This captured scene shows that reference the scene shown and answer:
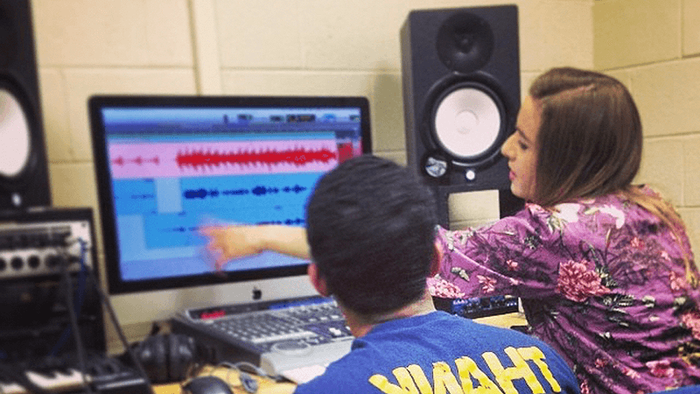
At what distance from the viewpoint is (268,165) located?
4.45 ft

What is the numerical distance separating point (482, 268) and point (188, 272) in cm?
57

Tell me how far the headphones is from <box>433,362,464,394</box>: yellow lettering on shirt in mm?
433

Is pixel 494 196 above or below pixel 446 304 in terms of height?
above

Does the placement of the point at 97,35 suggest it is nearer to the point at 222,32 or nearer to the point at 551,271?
the point at 222,32

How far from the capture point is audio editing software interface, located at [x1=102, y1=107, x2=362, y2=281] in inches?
47.9

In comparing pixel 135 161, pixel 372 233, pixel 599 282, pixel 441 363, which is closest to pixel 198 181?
pixel 135 161

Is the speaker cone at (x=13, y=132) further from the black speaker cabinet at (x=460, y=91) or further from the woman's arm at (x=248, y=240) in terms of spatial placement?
the black speaker cabinet at (x=460, y=91)

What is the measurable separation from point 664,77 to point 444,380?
1.55 meters

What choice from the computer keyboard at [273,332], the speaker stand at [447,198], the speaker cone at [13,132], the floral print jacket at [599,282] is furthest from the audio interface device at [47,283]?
the speaker stand at [447,198]

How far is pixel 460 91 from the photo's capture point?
5.28ft

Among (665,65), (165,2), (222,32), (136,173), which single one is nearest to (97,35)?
(165,2)

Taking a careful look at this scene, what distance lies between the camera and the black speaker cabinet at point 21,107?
2.82 feet

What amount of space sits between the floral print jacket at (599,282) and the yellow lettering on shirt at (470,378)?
427mm

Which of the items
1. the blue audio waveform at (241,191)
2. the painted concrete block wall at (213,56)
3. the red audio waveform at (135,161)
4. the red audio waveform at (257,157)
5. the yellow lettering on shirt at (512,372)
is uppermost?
the painted concrete block wall at (213,56)
